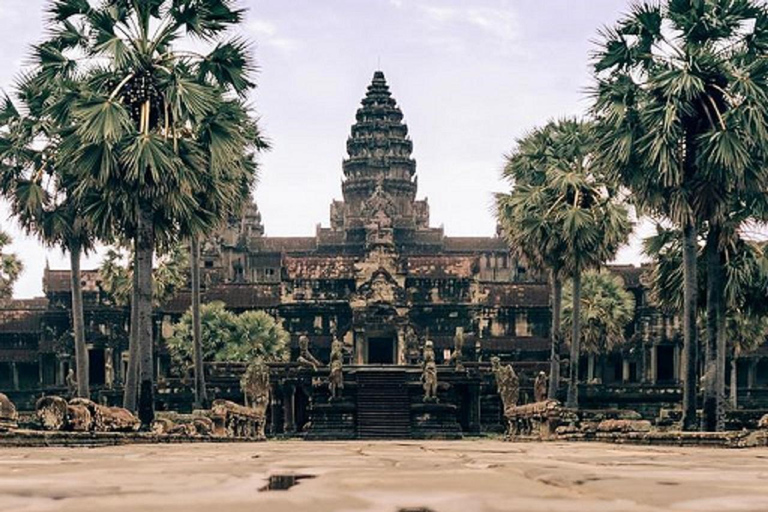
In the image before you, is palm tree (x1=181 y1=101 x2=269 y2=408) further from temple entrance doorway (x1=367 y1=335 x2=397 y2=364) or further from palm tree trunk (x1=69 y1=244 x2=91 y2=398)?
temple entrance doorway (x1=367 y1=335 x2=397 y2=364)

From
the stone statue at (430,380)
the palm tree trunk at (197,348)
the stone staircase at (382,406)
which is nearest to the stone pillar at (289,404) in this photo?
the stone staircase at (382,406)

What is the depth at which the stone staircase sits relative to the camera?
34.7m

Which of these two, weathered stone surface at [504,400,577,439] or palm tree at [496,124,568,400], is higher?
palm tree at [496,124,568,400]

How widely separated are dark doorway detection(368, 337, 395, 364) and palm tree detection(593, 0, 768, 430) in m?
32.4

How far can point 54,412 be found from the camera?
54.9 ft

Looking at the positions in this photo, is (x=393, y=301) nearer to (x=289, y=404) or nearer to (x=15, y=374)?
(x=289, y=404)

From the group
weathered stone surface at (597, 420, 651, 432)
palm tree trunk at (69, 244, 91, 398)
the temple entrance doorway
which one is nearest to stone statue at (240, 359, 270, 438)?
palm tree trunk at (69, 244, 91, 398)

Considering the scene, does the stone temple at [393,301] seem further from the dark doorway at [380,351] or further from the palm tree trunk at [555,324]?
the palm tree trunk at [555,324]

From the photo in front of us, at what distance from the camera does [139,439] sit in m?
16.9

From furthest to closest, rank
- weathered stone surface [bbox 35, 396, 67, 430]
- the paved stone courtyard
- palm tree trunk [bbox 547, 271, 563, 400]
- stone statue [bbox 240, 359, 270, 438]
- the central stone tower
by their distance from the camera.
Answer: the central stone tower
palm tree trunk [bbox 547, 271, 563, 400]
stone statue [bbox 240, 359, 270, 438]
weathered stone surface [bbox 35, 396, 67, 430]
the paved stone courtyard

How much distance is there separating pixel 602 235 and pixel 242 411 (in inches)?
529

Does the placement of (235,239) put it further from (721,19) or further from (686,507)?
(686,507)

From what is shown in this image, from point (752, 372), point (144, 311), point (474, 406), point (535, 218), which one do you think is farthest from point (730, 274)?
point (752, 372)

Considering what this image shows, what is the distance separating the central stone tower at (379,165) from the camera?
87.5 m
